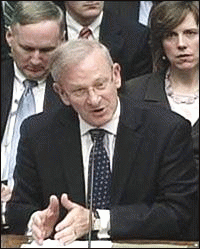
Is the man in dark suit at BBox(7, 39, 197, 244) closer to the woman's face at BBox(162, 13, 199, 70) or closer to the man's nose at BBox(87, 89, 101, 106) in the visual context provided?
the man's nose at BBox(87, 89, 101, 106)

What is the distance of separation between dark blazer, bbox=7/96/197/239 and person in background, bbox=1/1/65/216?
274 mm

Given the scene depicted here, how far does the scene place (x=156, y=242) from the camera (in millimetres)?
1367

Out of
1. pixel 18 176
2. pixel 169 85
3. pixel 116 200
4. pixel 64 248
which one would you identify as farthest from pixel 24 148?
pixel 169 85

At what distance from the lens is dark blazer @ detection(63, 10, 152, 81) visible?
2.07 meters

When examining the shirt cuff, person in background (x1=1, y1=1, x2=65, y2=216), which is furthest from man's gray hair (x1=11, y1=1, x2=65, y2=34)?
the shirt cuff

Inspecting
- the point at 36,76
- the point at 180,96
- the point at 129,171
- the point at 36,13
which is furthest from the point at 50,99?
the point at 129,171

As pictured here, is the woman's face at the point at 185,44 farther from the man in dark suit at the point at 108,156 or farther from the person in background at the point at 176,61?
the man in dark suit at the point at 108,156

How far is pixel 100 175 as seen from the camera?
60.1 inches

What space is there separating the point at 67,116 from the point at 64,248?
15.8 inches

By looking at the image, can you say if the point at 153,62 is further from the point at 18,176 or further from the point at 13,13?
the point at 18,176

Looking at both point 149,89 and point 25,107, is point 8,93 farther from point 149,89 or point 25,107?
point 149,89

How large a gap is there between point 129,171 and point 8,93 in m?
0.56

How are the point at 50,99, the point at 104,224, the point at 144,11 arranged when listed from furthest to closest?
the point at 144,11 < the point at 50,99 < the point at 104,224

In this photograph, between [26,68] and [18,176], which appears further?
[26,68]
